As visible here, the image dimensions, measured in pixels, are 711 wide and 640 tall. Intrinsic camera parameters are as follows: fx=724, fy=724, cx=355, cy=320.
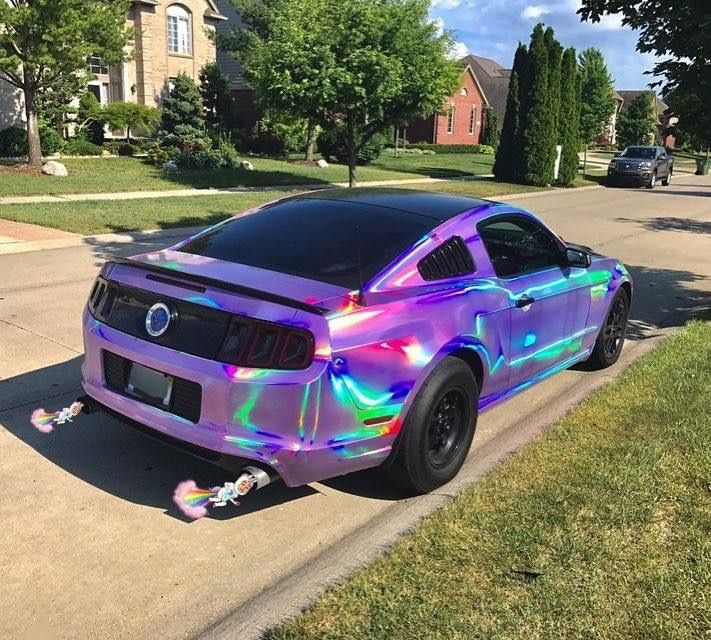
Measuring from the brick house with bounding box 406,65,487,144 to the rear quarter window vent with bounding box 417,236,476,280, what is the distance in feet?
167

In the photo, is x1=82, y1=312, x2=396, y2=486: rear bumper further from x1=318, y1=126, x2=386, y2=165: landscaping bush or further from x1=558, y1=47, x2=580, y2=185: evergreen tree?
x1=318, y1=126, x2=386, y2=165: landscaping bush

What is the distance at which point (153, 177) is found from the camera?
68.3 feet

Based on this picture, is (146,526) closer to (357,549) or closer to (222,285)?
(357,549)

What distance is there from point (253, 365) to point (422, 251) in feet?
3.91

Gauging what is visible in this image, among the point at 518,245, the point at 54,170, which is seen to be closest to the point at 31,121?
the point at 54,170

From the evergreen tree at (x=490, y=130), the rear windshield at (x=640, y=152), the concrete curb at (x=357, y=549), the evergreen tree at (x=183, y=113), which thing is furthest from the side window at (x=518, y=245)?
the evergreen tree at (x=490, y=130)

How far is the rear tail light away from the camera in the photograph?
3.07 meters

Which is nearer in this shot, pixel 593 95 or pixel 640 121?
pixel 593 95

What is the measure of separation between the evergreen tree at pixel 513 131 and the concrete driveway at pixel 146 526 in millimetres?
24420

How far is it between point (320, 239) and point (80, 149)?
2373 centimetres

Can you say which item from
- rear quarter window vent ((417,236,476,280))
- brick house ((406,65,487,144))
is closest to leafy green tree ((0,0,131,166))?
rear quarter window vent ((417,236,476,280))

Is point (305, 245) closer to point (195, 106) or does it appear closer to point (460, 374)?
point (460, 374)

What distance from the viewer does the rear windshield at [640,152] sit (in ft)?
107

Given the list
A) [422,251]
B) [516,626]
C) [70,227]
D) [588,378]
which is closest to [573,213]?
[70,227]
